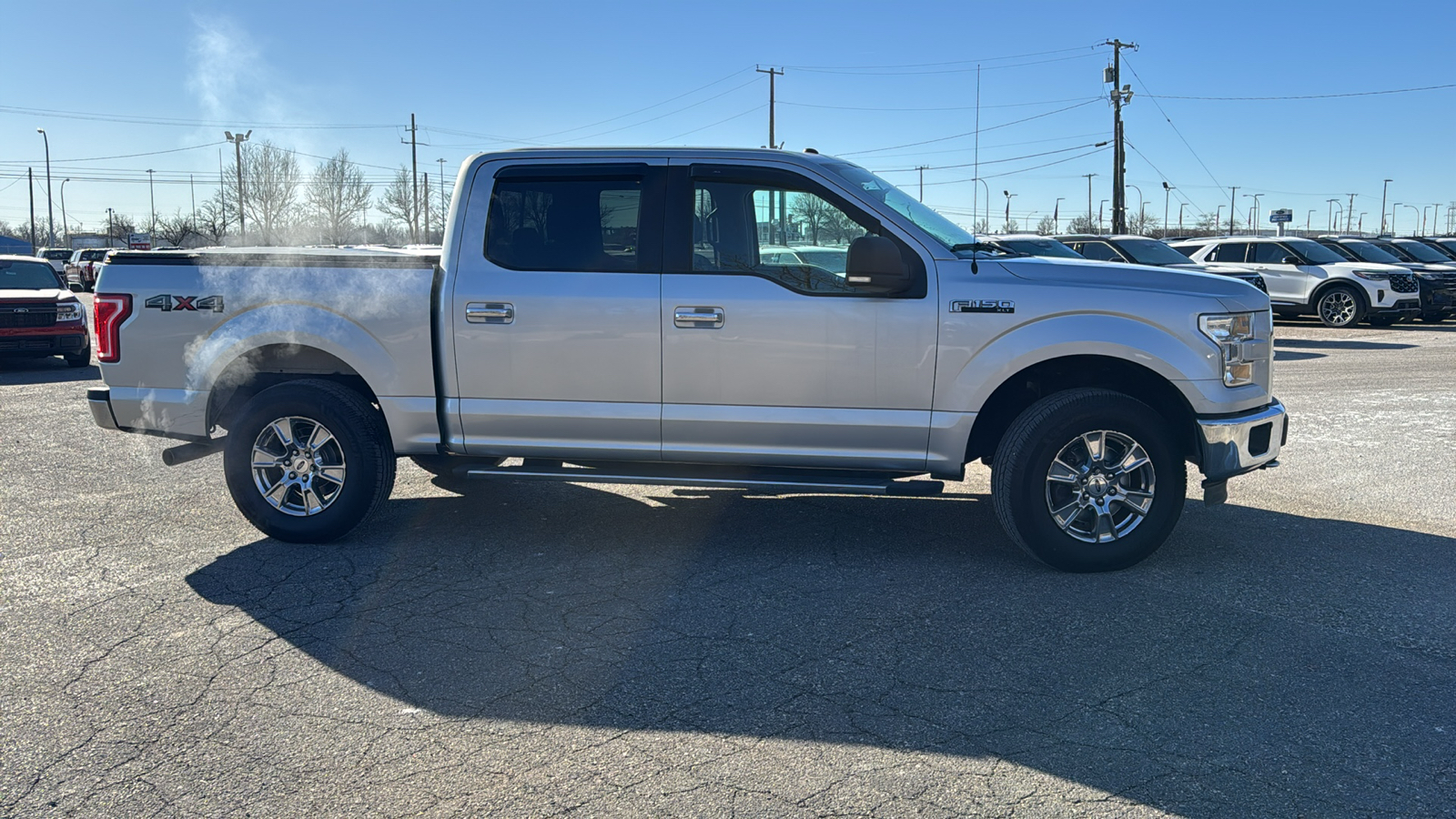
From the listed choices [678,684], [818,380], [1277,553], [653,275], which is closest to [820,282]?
[818,380]

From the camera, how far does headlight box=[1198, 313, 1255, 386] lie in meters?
5.34

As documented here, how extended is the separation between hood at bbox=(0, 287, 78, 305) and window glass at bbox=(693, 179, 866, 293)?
1309cm

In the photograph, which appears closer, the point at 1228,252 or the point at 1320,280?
the point at 1320,280

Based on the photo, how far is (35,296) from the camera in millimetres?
15211

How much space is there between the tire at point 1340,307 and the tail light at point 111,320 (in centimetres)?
2075

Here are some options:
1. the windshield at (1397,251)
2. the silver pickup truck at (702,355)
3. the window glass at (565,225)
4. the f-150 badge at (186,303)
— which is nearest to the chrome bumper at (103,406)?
the silver pickup truck at (702,355)

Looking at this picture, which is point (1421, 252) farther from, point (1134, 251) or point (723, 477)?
point (723, 477)

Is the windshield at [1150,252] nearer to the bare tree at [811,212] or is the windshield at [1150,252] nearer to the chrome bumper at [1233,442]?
the chrome bumper at [1233,442]

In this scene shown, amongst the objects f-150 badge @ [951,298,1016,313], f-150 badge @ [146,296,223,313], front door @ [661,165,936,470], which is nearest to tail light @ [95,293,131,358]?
f-150 badge @ [146,296,223,313]

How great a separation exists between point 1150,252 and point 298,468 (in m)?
16.5

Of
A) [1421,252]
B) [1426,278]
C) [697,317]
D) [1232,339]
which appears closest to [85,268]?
[1426,278]

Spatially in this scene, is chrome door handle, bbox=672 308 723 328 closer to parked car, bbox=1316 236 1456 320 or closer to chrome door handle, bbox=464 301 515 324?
chrome door handle, bbox=464 301 515 324

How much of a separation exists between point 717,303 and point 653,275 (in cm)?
38

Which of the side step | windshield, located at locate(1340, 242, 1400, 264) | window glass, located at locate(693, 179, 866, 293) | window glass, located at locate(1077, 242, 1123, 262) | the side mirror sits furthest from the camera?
windshield, located at locate(1340, 242, 1400, 264)
